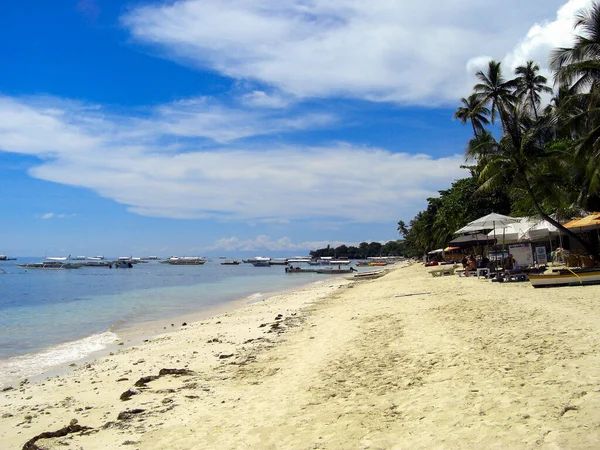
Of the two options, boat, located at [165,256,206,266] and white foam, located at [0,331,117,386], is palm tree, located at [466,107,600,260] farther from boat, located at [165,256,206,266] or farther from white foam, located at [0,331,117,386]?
boat, located at [165,256,206,266]

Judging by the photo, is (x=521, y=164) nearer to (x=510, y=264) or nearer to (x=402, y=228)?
(x=510, y=264)

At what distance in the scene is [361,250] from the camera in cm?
17475

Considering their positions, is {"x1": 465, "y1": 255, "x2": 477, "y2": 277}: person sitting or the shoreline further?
{"x1": 465, "y1": 255, "x2": 477, "y2": 277}: person sitting

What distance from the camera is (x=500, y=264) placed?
796 inches

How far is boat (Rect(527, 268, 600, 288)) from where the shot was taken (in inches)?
511

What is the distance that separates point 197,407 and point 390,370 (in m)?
2.82

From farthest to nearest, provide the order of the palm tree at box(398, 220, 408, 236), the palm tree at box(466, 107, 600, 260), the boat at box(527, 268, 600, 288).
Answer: the palm tree at box(398, 220, 408, 236), the palm tree at box(466, 107, 600, 260), the boat at box(527, 268, 600, 288)

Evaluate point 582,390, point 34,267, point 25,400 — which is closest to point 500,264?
point 582,390

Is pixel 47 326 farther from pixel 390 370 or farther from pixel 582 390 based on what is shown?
pixel 582 390

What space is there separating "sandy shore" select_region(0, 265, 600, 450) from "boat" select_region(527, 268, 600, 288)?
2106 mm

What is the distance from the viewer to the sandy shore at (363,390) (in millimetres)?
4488

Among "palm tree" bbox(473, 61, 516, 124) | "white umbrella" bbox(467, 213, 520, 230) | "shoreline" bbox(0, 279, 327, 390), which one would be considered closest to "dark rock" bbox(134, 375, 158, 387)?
"shoreline" bbox(0, 279, 327, 390)

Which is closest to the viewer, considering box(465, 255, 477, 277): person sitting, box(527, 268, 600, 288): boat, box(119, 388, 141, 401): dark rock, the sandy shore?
the sandy shore

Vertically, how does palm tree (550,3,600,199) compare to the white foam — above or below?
above
